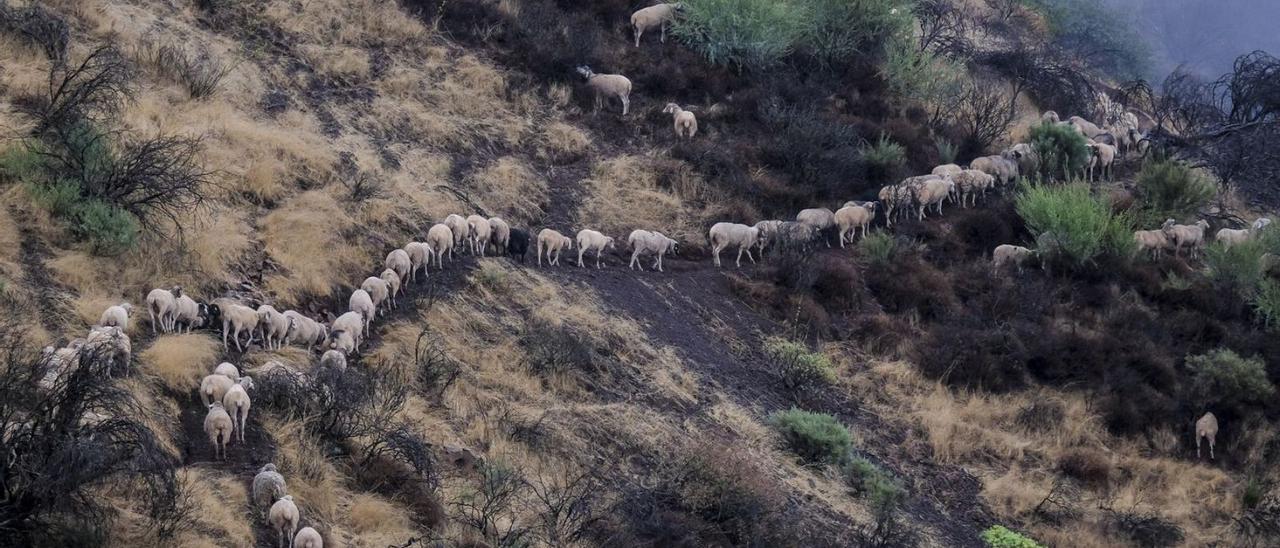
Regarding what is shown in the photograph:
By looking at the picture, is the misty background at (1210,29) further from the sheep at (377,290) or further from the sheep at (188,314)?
the sheep at (188,314)

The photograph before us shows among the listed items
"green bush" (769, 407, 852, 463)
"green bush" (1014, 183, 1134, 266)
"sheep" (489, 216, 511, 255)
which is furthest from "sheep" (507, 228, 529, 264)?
"green bush" (1014, 183, 1134, 266)

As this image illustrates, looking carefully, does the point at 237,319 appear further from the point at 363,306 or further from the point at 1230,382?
the point at 1230,382

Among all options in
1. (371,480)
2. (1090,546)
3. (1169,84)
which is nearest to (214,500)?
(371,480)

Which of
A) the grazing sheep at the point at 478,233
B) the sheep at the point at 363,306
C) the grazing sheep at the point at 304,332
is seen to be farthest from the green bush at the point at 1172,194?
the grazing sheep at the point at 304,332

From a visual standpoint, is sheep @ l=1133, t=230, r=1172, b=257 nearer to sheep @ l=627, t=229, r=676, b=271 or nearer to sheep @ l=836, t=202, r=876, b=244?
sheep @ l=836, t=202, r=876, b=244

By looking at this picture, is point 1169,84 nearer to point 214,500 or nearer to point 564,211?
point 564,211

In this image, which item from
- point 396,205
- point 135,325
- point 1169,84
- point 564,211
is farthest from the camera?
point 1169,84
